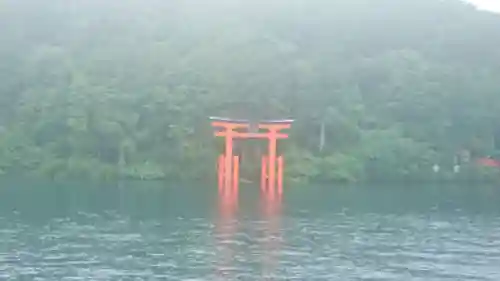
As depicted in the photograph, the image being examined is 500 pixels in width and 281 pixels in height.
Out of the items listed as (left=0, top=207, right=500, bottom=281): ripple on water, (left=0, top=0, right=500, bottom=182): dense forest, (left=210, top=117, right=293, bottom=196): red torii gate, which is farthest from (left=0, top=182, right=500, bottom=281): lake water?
(left=0, top=0, right=500, bottom=182): dense forest

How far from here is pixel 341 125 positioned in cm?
4600

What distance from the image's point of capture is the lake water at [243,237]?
16.0 m

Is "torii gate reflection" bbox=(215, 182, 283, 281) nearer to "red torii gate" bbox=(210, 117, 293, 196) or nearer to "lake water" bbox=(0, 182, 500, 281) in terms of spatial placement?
"lake water" bbox=(0, 182, 500, 281)

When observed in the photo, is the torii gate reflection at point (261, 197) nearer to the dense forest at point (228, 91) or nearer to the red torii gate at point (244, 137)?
the red torii gate at point (244, 137)

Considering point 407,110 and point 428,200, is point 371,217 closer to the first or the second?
point 428,200

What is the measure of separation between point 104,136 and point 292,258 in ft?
94.0

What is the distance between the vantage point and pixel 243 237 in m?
20.0

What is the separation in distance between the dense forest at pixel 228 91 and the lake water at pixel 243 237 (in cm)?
1187

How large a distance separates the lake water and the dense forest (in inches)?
467

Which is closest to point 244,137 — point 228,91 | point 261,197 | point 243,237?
point 228,91

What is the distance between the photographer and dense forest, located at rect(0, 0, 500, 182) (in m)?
44.4

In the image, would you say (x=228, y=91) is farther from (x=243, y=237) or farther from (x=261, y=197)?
(x=243, y=237)

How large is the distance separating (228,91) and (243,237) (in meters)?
26.8

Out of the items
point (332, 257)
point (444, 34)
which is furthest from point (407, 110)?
point (332, 257)
